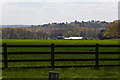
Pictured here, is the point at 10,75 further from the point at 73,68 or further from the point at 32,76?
the point at 73,68

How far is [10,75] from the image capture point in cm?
1166

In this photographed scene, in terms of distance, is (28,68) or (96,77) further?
(28,68)

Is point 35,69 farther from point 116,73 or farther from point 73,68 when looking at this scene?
point 116,73

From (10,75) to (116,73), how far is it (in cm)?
518

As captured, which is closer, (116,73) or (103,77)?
(103,77)

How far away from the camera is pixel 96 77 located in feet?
36.3

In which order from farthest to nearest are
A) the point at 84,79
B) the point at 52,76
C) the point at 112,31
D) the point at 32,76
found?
the point at 112,31, the point at 32,76, the point at 84,79, the point at 52,76

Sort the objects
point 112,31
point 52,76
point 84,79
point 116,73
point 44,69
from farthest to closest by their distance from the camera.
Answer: point 112,31 < point 44,69 < point 116,73 < point 84,79 < point 52,76

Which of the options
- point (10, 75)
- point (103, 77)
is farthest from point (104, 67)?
point (10, 75)

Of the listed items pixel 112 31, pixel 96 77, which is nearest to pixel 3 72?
pixel 96 77

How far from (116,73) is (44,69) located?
379cm

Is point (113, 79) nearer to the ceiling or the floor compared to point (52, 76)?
nearer to the floor

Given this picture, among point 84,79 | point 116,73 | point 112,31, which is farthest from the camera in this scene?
point 112,31

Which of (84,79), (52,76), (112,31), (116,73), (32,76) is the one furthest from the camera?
(112,31)
